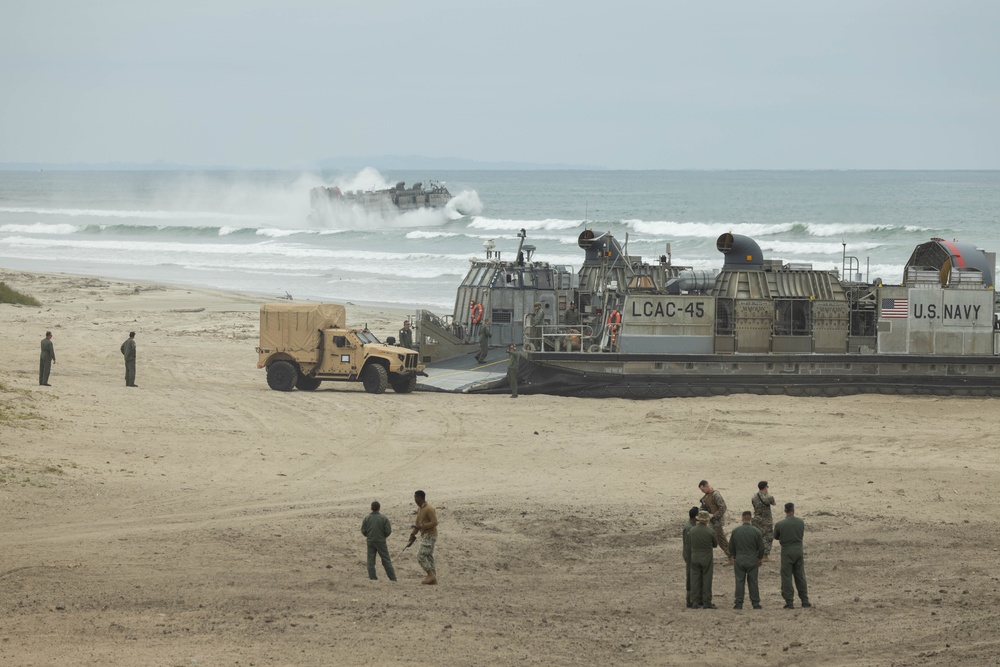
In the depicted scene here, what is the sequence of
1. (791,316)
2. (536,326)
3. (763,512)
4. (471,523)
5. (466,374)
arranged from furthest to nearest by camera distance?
1. (466,374)
2. (791,316)
3. (536,326)
4. (471,523)
5. (763,512)

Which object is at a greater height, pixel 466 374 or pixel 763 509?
pixel 466 374

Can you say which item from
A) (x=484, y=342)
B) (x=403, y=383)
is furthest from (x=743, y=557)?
(x=484, y=342)

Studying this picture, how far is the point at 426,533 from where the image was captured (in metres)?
11.1

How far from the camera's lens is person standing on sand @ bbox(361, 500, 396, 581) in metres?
11.1

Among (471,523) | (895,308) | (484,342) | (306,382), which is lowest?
(471,523)

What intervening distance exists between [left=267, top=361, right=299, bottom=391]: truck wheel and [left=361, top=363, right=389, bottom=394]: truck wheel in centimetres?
127

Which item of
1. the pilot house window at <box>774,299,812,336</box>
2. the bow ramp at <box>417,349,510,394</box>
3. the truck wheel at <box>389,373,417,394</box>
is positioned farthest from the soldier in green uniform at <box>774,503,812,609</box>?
the truck wheel at <box>389,373,417,394</box>

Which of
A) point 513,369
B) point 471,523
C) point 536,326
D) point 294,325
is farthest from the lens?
point 294,325

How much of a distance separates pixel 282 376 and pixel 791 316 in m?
8.98

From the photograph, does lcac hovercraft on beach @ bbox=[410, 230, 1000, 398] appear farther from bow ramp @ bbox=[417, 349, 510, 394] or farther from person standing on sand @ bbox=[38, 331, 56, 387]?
person standing on sand @ bbox=[38, 331, 56, 387]

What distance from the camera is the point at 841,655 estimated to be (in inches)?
377

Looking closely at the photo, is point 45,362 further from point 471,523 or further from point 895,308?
point 895,308

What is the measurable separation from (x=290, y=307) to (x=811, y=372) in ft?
29.8

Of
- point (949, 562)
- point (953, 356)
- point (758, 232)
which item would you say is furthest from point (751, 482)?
point (758, 232)
